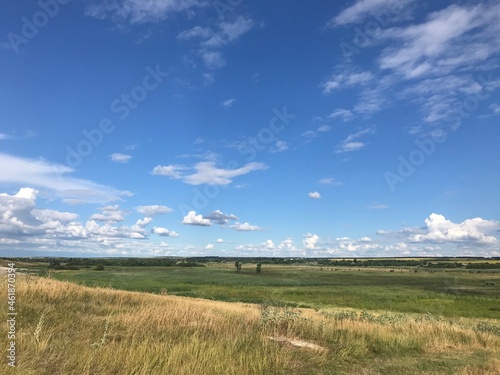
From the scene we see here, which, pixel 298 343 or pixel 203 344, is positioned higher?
pixel 203 344

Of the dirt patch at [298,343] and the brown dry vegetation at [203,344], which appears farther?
the dirt patch at [298,343]

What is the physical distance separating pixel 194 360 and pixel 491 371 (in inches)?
275

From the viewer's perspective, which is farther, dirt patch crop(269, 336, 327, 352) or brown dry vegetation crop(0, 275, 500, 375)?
dirt patch crop(269, 336, 327, 352)

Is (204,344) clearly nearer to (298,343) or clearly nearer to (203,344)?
(203,344)

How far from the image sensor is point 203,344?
8.50 meters

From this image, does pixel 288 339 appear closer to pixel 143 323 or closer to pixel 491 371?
pixel 143 323

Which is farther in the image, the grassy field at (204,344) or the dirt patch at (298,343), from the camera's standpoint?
the dirt patch at (298,343)

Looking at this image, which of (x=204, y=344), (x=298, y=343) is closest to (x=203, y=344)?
(x=204, y=344)

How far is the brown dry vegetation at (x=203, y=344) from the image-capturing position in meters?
6.99

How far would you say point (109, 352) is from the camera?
7156 millimetres

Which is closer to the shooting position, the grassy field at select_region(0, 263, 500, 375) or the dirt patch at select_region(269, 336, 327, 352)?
the grassy field at select_region(0, 263, 500, 375)

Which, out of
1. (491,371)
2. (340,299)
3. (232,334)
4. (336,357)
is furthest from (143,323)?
(340,299)

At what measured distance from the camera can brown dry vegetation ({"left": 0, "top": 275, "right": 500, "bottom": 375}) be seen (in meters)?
6.99

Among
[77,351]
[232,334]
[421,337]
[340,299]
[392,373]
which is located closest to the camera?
[77,351]
